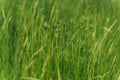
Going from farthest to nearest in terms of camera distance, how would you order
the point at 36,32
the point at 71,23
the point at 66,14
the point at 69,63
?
1. the point at 66,14
2. the point at 71,23
3. the point at 36,32
4. the point at 69,63

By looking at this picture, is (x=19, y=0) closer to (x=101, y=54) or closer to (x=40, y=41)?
(x=40, y=41)

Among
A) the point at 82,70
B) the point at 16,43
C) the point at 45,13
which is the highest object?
the point at 45,13

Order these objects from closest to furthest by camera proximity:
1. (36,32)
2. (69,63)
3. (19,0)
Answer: (69,63) → (36,32) → (19,0)

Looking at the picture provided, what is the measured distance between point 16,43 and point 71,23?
0.57 m

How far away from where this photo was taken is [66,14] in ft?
12.6

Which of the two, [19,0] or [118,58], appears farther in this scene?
[19,0]

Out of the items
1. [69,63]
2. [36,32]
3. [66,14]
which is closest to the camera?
[69,63]

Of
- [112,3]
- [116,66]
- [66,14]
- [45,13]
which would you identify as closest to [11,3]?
[45,13]

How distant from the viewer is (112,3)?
4.00m

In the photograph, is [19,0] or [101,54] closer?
[101,54]

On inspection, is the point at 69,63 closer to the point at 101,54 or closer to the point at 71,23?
the point at 101,54

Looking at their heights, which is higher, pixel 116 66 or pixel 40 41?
pixel 40 41

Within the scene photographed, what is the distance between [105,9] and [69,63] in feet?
4.84

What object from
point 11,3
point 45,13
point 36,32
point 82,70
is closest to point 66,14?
point 45,13
